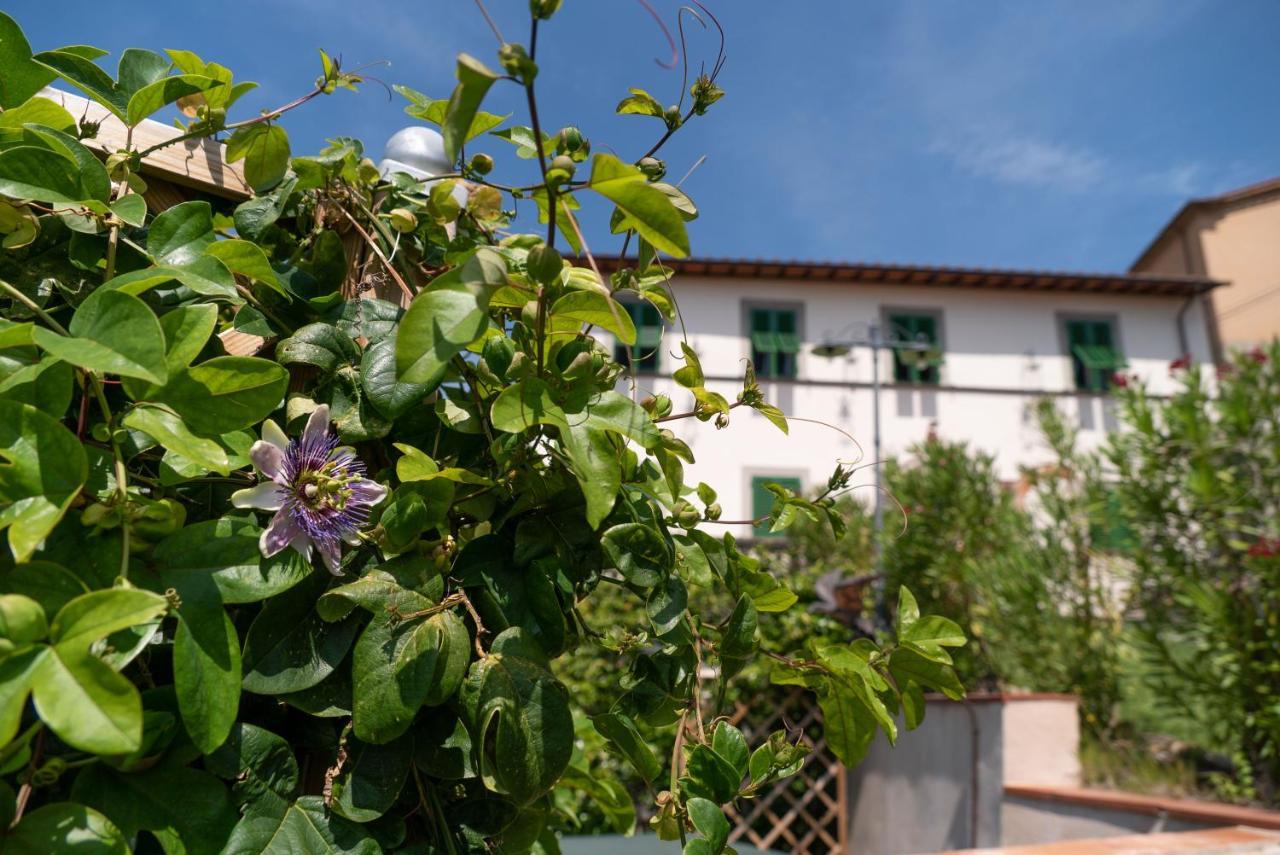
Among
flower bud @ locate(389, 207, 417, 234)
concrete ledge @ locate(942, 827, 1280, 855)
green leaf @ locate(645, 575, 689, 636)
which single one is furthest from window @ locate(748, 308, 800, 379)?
green leaf @ locate(645, 575, 689, 636)

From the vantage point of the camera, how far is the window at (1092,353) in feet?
43.7

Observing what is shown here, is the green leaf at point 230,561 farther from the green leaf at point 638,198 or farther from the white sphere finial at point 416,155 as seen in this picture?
the white sphere finial at point 416,155

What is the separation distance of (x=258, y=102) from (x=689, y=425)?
11.7 m

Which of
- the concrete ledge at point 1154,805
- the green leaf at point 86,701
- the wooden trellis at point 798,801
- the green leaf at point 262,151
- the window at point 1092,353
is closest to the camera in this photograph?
the green leaf at point 86,701

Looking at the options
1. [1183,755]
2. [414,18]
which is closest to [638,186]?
[414,18]

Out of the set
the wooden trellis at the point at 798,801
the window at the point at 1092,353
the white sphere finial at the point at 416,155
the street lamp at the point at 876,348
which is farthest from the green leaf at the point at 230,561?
the window at the point at 1092,353

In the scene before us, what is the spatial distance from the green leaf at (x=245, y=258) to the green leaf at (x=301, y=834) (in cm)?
37

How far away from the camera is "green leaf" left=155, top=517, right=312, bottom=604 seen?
50 cm

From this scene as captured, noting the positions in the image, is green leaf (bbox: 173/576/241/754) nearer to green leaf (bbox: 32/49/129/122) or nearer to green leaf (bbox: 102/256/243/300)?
green leaf (bbox: 102/256/243/300)

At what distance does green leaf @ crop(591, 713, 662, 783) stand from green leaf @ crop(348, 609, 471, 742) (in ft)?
0.52

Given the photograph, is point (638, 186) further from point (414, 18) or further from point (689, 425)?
point (689, 425)

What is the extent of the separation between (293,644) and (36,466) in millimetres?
188

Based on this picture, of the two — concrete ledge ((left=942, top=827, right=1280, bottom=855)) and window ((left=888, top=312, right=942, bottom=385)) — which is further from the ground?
window ((left=888, top=312, right=942, bottom=385))

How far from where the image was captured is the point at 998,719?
4.88m
